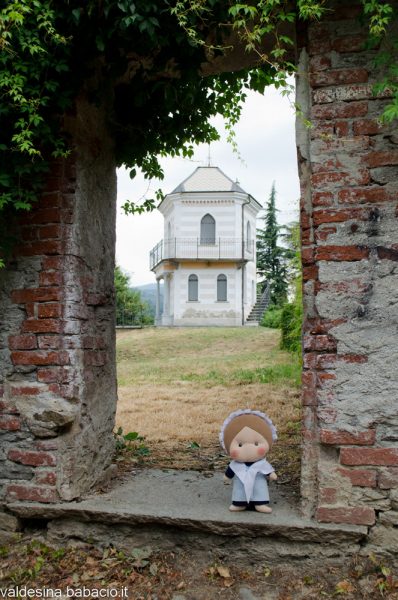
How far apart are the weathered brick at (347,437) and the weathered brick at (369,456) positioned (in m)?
0.04


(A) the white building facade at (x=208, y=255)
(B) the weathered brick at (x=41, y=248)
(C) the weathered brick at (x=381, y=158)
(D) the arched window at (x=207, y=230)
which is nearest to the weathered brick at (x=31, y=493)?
(B) the weathered brick at (x=41, y=248)

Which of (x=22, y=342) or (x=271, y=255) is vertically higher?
(x=271, y=255)

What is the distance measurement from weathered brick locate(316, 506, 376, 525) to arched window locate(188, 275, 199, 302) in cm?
2443

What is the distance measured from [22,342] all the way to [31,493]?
1.00 metres

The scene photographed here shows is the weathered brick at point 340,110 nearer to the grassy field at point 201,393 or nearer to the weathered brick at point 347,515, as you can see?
the weathered brick at point 347,515

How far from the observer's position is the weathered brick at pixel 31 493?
347 cm

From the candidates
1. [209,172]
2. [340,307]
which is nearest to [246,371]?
[340,307]

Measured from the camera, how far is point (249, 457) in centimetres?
336

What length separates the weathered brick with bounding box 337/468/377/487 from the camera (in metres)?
2.96

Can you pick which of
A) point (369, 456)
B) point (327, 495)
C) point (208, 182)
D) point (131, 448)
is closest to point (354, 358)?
point (369, 456)

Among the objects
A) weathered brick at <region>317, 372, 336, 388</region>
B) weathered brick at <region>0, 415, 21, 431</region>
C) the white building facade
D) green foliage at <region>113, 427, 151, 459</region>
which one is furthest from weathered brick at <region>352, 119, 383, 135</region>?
the white building facade

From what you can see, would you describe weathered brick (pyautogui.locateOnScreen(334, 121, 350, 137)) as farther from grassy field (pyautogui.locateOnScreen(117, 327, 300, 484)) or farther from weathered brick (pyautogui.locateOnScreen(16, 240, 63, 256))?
grassy field (pyautogui.locateOnScreen(117, 327, 300, 484))

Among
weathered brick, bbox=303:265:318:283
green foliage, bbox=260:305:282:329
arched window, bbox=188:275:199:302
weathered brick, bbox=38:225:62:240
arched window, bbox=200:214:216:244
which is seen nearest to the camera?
weathered brick, bbox=303:265:318:283

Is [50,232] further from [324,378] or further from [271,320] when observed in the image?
[271,320]
